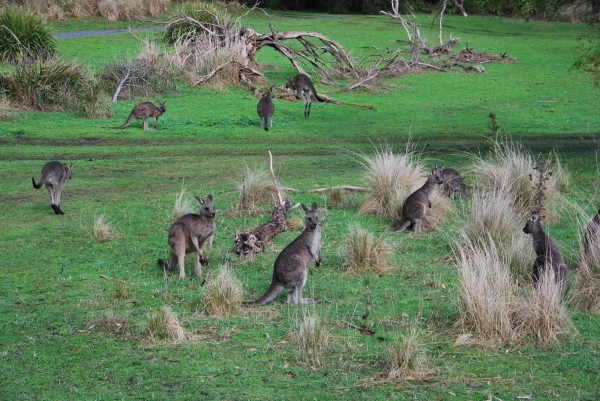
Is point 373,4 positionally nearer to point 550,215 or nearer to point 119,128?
point 119,128

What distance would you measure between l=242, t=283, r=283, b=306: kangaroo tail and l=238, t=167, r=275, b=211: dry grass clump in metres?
3.98

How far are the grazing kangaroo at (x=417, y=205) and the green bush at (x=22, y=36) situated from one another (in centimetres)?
1505

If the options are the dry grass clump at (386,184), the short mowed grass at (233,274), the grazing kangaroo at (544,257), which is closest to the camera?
the short mowed grass at (233,274)

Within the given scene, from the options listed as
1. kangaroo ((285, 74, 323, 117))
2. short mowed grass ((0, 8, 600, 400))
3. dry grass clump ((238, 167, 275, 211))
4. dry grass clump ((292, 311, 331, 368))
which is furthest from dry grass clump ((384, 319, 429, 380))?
kangaroo ((285, 74, 323, 117))

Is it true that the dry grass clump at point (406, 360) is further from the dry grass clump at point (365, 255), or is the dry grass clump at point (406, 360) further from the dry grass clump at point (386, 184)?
the dry grass clump at point (386, 184)

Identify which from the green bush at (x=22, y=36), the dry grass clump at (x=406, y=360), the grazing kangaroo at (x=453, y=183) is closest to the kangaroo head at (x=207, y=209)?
the dry grass clump at (x=406, y=360)

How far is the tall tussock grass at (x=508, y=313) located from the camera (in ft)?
23.1

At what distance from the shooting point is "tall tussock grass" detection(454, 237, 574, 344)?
703 cm

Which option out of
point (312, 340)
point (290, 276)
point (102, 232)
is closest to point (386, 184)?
point (102, 232)

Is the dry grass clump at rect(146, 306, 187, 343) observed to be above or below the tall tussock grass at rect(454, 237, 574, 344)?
below

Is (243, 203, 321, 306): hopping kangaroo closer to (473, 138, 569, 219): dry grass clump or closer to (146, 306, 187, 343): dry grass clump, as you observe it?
(146, 306, 187, 343): dry grass clump

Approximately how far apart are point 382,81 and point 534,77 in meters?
6.30

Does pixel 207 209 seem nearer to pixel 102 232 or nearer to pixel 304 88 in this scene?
pixel 102 232

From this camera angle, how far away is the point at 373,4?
51969 millimetres
